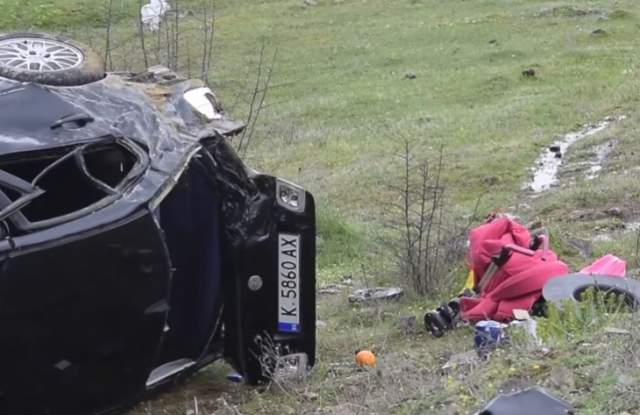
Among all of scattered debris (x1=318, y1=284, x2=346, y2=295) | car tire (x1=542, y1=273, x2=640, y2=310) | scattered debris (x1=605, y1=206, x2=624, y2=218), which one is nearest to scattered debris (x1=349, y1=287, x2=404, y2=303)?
scattered debris (x1=318, y1=284, x2=346, y2=295)

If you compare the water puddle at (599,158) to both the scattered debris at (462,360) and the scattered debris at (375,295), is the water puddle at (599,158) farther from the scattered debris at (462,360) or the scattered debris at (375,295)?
the scattered debris at (462,360)

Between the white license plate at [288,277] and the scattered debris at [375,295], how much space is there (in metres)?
2.05

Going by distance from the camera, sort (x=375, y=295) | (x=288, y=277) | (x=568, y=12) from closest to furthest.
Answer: (x=288, y=277) < (x=375, y=295) < (x=568, y=12)

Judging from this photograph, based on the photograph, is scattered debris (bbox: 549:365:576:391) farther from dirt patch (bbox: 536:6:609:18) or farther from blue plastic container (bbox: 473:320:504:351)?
dirt patch (bbox: 536:6:609:18)

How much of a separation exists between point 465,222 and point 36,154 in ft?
21.1

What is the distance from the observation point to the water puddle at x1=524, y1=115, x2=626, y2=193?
1295 centimetres

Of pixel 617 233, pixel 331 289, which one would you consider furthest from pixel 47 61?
pixel 617 233

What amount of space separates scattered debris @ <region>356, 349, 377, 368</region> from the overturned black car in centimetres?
31

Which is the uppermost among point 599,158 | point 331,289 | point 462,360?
point 462,360

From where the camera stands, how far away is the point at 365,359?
227 inches

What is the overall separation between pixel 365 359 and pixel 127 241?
1757 millimetres

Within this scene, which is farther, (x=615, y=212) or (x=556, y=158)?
(x=556, y=158)

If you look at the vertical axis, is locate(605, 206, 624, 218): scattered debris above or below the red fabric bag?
below

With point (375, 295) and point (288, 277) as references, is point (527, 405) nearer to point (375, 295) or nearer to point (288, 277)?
point (288, 277)
